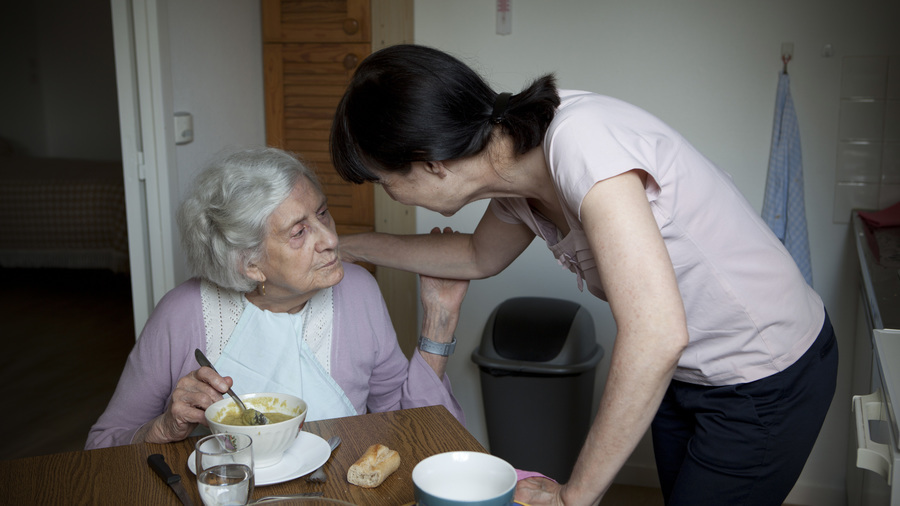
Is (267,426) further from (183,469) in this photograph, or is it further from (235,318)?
(235,318)

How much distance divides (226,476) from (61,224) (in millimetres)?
4929

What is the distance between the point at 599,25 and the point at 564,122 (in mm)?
1704

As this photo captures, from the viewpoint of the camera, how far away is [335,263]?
1.53 m

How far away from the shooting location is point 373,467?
111cm

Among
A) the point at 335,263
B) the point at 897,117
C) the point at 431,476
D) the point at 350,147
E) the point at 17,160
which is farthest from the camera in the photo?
the point at 17,160

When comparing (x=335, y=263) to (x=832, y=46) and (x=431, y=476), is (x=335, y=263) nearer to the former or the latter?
(x=431, y=476)

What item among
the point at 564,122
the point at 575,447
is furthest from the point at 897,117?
the point at 564,122

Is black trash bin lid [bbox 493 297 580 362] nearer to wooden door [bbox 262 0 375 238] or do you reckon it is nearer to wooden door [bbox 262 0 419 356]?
wooden door [bbox 262 0 419 356]

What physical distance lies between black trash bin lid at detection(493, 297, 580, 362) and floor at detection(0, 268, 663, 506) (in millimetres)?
633

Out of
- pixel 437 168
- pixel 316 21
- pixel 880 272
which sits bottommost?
pixel 880 272

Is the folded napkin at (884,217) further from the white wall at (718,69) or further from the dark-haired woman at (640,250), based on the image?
the dark-haired woman at (640,250)

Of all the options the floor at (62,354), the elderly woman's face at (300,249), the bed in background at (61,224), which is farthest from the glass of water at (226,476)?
the bed in background at (61,224)

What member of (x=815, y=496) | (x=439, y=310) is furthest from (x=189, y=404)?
(x=815, y=496)

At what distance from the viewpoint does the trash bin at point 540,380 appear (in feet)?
8.28
